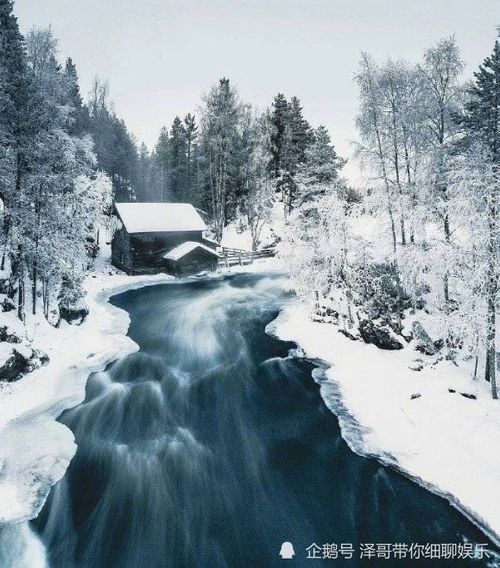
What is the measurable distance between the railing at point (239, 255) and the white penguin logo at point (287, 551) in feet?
104

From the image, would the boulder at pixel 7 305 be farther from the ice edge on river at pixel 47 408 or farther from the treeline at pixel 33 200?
the ice edge on river at pixel 47 408

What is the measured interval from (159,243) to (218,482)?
28.6 meters

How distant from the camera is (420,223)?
585 inches

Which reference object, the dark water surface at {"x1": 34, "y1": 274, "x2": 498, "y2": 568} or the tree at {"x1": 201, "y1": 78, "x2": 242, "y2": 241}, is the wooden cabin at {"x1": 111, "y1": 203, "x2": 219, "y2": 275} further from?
the dark water surface at {"x1": 34, "y1": 274, "x2": 498, "y2": 568}

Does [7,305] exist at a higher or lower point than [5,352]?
higher

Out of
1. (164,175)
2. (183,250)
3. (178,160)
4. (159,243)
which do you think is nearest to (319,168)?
(183,250)

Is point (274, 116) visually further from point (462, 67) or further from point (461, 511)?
point (461, 511)

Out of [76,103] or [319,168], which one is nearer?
[319,168]

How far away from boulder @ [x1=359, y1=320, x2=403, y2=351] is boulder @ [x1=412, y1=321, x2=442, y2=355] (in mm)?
728

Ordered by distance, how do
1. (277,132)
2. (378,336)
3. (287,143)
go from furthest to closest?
(277,132) < (287,143) < (378,336)

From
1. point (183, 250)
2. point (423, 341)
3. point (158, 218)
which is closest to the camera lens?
point (423, 341)

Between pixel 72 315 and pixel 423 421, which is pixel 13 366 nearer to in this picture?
pixel 72 315

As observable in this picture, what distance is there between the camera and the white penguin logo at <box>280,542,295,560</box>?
7.28m

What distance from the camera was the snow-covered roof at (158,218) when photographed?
34875mm
